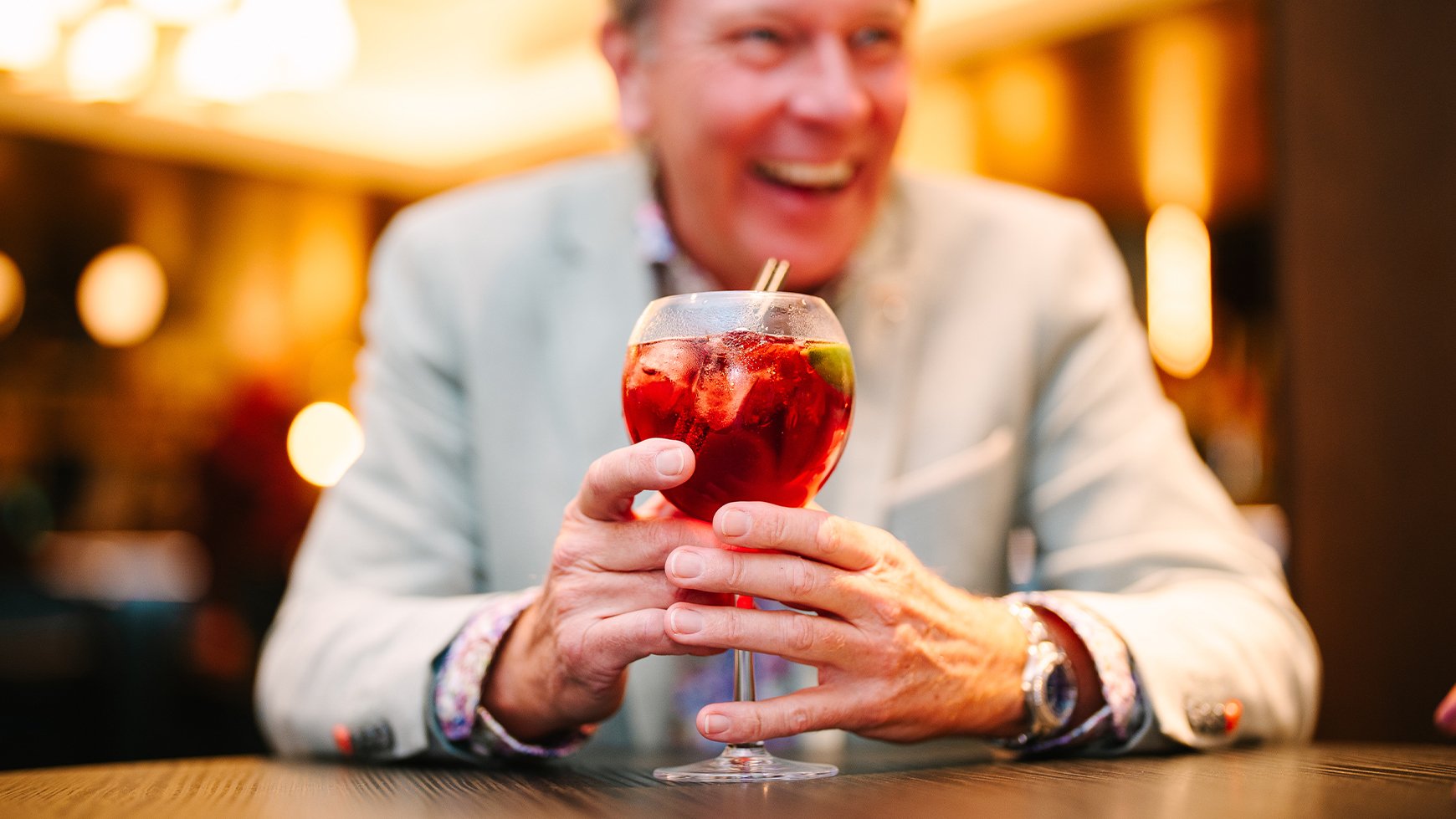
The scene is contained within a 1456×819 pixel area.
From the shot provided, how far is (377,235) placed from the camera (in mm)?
8148

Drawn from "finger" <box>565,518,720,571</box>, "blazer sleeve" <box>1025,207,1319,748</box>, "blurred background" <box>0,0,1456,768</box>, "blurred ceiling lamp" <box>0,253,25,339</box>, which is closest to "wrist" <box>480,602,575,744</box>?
"finger" <box>565,518,720,571</box>

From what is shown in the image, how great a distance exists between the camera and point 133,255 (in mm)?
7199

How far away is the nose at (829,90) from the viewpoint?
1.32 meters

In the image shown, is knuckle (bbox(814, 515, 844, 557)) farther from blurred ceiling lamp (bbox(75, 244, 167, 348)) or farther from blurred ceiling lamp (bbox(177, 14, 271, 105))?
blurred ceiling lamp (bbox(75, 244, 167, 348))

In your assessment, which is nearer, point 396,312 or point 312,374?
point 396,312

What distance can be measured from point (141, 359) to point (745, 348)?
23.7 ft

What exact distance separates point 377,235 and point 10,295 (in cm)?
210

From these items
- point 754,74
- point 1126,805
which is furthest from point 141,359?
point 1126,805

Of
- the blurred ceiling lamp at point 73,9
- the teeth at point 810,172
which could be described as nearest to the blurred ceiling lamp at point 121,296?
the blurred ceiling lamp at point 73,9

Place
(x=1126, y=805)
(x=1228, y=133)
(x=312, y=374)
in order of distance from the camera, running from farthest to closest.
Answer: (x=312, y=374) < (x=1228, y=133) < (x=1126, y=805)

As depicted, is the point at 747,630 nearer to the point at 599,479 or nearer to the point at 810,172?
the point at 599,479

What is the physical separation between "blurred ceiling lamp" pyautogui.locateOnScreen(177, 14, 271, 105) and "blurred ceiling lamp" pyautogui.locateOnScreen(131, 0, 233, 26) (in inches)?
2.6

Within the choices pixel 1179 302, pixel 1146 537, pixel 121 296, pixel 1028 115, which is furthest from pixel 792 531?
pixel 121 296

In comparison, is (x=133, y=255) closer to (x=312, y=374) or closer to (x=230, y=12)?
(x=312, y=374)
